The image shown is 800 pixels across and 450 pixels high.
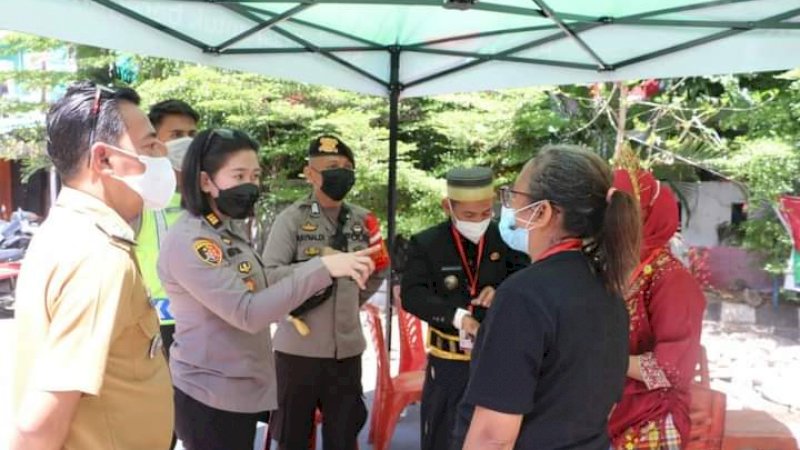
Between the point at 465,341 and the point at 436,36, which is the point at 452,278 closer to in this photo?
the point at 465,341

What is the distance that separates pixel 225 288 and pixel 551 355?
1001mm

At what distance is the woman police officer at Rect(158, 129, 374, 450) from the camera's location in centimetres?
216

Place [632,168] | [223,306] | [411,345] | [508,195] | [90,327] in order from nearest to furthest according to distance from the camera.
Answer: [90,327] → [508,195] → [223,306] → [632,168] → [411,345]

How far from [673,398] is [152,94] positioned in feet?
27.6

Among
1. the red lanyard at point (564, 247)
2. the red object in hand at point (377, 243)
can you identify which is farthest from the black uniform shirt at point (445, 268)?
the red lanyard at point (564, 247)

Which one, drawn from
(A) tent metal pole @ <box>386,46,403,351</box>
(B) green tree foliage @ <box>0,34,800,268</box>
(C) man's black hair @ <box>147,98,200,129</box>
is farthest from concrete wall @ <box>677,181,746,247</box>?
(C) man's black hair @ <box>147,98,200,129</box>

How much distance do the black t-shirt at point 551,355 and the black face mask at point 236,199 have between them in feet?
3.31

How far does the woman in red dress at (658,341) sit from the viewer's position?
2.12m

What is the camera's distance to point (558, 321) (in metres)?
1.51

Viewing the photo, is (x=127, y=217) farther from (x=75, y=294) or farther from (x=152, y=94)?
(x=152, y=94)

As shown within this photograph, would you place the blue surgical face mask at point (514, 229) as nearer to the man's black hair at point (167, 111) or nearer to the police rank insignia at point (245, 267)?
the police rank insignia at point (245, 267)

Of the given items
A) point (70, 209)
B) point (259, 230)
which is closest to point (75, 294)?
point (70, 209)

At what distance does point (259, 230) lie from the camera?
842 centimetres

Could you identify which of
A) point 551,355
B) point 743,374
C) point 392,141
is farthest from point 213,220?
point 743,374
